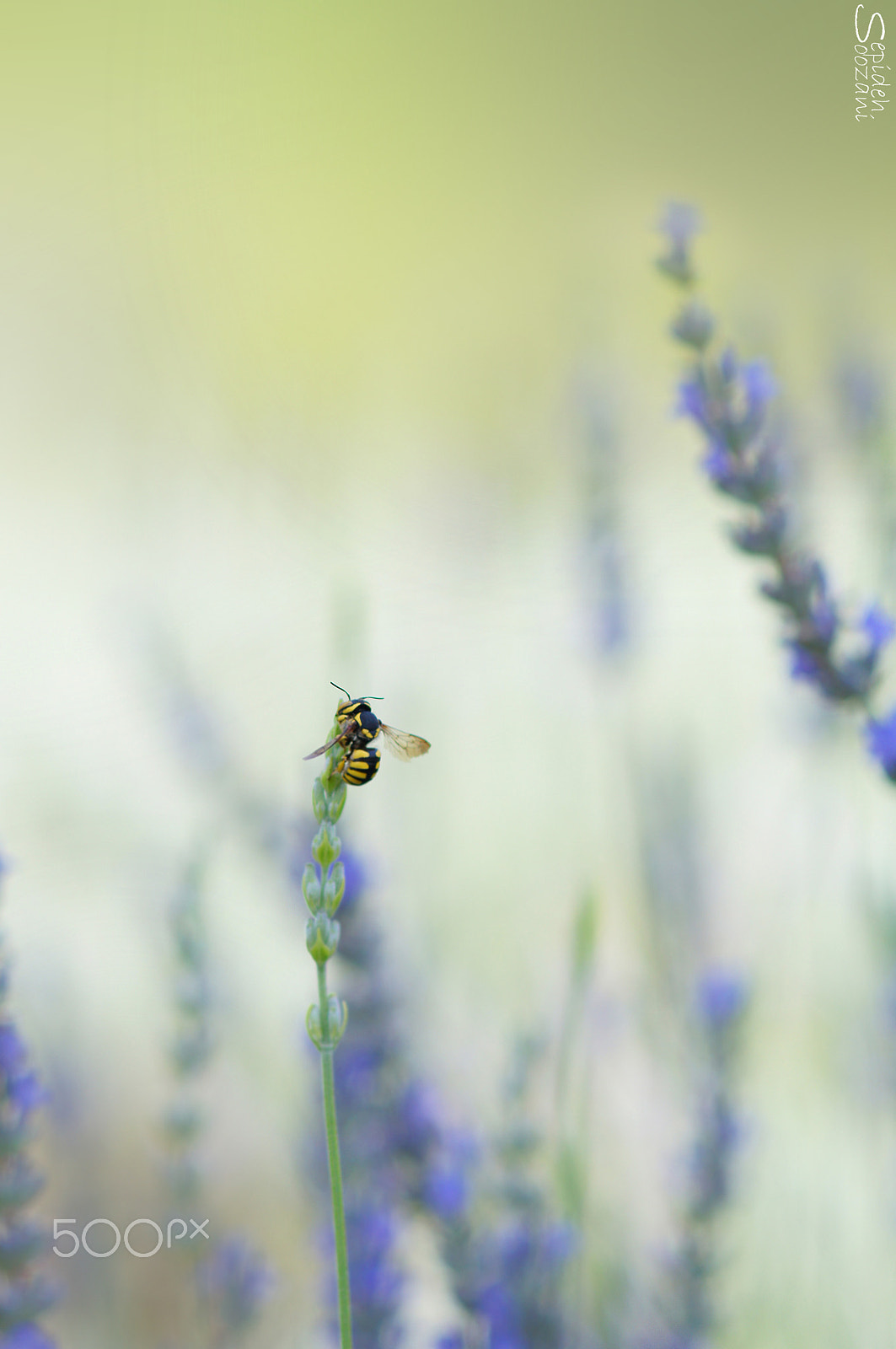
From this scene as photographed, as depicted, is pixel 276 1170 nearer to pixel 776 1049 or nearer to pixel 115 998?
pixel 115 998

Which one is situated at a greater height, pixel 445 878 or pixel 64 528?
pixel 64 528

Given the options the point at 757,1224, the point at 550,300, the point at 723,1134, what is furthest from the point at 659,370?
the point at 723,1134

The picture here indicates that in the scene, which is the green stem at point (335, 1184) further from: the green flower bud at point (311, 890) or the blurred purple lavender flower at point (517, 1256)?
the blurred purple lavender flower at point (517, 1256)

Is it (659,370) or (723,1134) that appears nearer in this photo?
(723,1134)

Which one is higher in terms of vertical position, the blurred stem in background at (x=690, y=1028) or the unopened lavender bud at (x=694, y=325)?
the unopened lavender bud at (x=694, y=325)

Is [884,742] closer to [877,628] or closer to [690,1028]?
[877,628]

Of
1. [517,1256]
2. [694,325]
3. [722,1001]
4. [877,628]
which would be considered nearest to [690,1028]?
[722,1001]

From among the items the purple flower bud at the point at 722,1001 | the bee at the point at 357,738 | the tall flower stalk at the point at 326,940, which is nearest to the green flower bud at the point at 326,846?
the tall flower stalk at the point at 326,940
